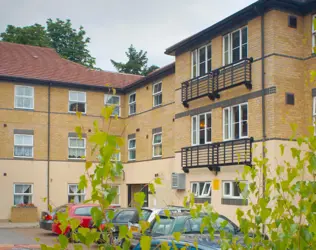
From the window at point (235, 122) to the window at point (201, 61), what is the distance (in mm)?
2399

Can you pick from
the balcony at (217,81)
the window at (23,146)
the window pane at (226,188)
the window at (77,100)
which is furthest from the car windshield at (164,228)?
the window at (77,100)

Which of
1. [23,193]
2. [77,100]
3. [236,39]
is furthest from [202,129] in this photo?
[23,193]

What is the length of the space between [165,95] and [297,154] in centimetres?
2441

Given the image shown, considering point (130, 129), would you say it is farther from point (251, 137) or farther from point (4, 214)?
point (251, 137)

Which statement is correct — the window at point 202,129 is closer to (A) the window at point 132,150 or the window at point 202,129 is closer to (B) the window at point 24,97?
(A) the window at point 132,150

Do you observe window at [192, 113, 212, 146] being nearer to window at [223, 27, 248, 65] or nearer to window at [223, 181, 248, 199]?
window at [223, 181, 248, 199]

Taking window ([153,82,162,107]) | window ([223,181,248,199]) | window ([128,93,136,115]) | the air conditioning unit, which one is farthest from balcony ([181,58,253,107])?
window ([128,93,136,115])

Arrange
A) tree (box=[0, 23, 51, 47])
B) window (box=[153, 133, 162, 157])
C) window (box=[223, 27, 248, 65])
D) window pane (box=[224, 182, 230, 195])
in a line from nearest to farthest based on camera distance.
→ window (box=[223, 27, 248, 65]) → window pane (box=[224, 182, 230, 195]) → window (box=[153, 133, 162, 157]) → tree (box=[0, 23, 51, 47])

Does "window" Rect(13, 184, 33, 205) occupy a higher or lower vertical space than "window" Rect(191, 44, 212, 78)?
lower

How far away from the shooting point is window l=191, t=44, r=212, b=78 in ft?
72.8

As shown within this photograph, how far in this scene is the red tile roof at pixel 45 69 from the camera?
30359 mm

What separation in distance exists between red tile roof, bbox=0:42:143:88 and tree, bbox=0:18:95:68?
13.9m

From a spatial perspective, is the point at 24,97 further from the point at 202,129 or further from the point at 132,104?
the point at 202,129

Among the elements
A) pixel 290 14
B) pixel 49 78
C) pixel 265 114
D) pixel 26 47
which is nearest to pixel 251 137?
pixel 265 114
